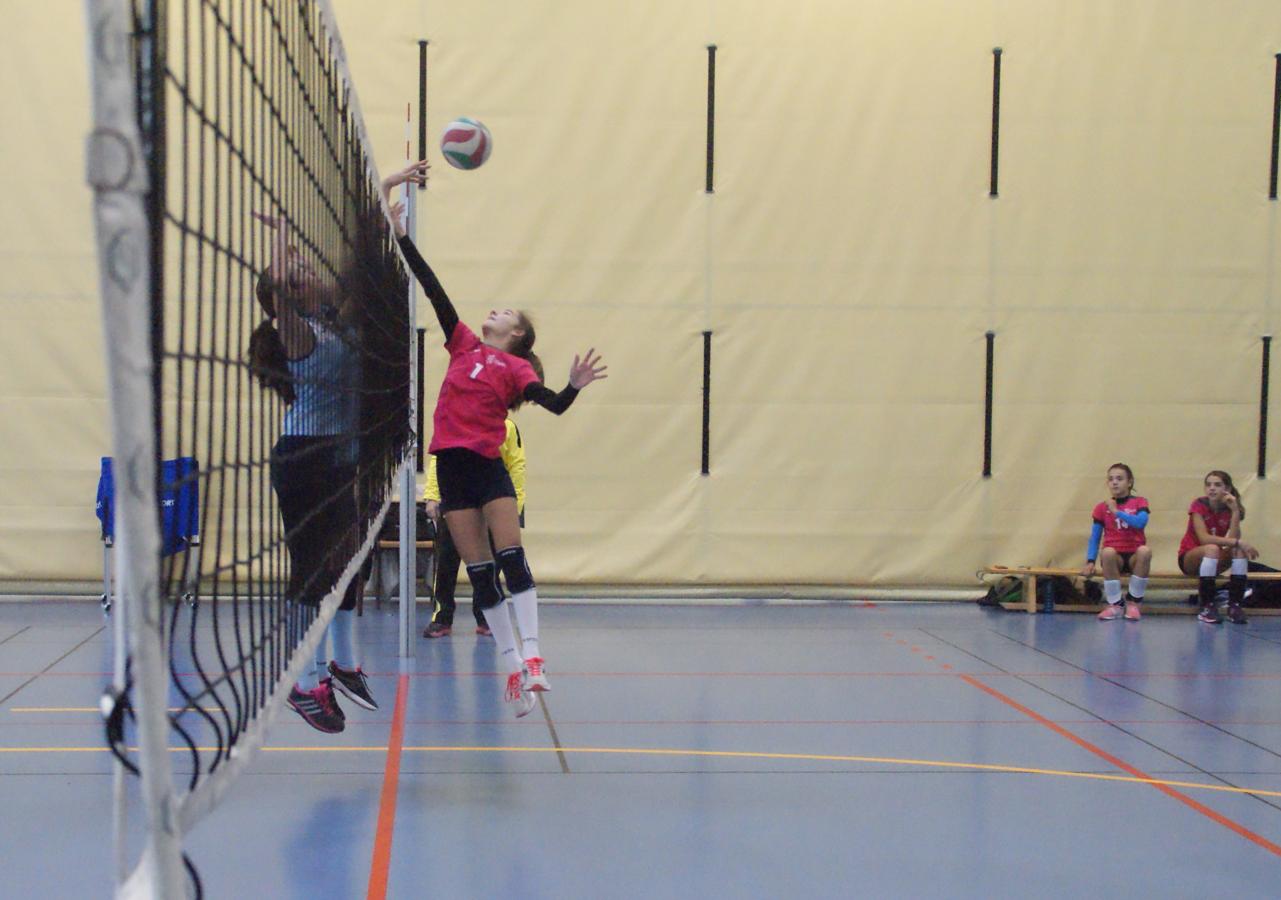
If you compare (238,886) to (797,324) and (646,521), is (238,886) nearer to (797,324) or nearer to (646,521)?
(646,521)

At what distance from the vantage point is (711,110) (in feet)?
30.3

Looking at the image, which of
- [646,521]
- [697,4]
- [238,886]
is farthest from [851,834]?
[697,4]

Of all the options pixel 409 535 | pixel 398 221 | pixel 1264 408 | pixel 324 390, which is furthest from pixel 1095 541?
pixel 324 390

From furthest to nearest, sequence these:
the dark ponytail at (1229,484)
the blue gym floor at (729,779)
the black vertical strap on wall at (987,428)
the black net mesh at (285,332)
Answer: the black vertical strap on wall at (987,428), the dark ponytail at (1229,484), the blue gym floor at (729,779), the black net mesh at (285,332)

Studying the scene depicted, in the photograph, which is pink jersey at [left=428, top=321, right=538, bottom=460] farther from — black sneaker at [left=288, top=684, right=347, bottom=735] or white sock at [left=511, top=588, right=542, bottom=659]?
black sneaker at [left=288, top=684, right=347, bottom=735]

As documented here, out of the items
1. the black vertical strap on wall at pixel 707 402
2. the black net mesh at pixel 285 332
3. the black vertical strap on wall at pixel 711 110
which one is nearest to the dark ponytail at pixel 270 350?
the black net mesh at pixel 285 332

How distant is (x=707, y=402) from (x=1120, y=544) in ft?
9.82

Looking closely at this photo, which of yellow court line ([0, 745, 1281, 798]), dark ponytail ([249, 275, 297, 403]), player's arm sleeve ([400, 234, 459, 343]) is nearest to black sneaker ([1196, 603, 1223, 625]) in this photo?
yellow court line ([0, 745, 1281, 798])

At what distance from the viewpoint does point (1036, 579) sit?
360 inches

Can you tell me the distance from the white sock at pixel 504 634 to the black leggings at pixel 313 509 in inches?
37.4

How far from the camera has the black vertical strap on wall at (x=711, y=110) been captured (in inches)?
362

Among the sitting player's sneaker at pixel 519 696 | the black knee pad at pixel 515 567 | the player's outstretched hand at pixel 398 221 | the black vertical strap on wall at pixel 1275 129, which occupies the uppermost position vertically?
the black vertical strap on wall at pixel 1275 129

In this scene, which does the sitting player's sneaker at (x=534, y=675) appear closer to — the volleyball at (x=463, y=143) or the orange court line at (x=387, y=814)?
the orange court line at (x=387, y=814)

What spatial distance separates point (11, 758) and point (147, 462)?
3.69 metres
